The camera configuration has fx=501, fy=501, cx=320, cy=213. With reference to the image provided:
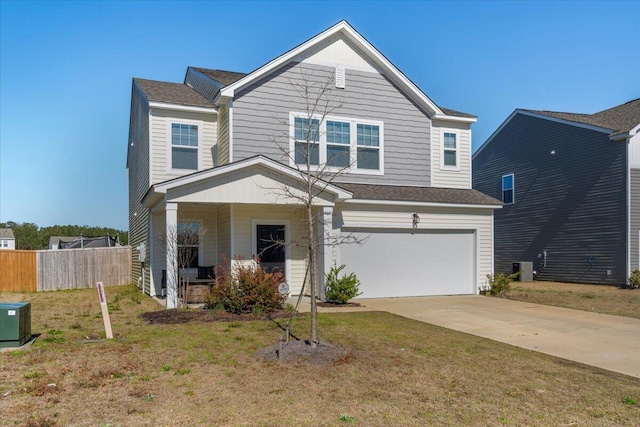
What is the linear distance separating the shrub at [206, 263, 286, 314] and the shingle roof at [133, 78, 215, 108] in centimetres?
646

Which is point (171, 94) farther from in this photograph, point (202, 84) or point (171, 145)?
point (171, 145)

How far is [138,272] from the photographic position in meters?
19.7

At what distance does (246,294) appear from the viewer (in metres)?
11.9

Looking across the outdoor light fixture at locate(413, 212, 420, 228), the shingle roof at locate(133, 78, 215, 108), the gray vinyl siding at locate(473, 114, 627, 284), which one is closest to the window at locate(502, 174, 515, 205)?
the gray vinyl siding at locate(473, 114, 627, 284)

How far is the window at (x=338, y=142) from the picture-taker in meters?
16.3

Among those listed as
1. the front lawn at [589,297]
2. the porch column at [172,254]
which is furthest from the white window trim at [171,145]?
the front lawn at [589,297]

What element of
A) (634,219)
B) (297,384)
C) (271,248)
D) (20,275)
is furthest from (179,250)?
(634,219)

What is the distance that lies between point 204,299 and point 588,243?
1630 centimetres

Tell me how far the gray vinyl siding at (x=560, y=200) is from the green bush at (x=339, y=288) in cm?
1197

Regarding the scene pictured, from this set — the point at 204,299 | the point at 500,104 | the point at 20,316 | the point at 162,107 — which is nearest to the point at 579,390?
the point at 20,316

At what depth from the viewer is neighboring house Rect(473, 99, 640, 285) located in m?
19.3

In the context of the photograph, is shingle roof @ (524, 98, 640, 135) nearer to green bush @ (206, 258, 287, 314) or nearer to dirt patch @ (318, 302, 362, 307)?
dirt patch @ (318, 302, 362, 307)

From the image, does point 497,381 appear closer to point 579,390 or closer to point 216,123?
point 579,390

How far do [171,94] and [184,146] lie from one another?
81.0 inches
